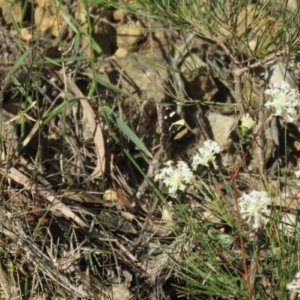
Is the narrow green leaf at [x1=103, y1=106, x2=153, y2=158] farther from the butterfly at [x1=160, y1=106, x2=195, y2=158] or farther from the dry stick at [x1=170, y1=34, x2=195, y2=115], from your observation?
the dry stick at [x1=170, y1=34, x2=195, y2=115]

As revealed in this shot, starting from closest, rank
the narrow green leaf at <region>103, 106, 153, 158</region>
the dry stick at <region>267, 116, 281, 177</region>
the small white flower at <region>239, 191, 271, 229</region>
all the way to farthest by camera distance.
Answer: the small white flower at <region>239, 191, 271, 229</region>
the narrow green leaf at <region>103, 106, 153, 158</region>
the dry stick at <region>267, 116, 281, 177</region>

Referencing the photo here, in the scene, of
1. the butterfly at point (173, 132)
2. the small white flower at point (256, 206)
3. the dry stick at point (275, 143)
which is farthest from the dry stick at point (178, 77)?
the small white flower at point (256, 206)

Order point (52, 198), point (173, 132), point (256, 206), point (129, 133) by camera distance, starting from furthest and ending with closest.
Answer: point (173, 132) < point (129, 133) < point (52, 198) < point (256, 206)

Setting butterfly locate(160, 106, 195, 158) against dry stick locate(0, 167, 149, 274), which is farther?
butterfly locate(160, 106, 195, 158)

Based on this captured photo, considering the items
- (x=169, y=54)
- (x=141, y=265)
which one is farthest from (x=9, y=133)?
(x=169, y=54)

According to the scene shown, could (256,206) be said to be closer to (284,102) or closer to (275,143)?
(284,102)

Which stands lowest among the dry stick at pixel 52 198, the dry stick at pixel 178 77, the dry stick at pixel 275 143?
the dry stick at pixel 52 198

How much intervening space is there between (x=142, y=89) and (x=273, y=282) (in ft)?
3.24

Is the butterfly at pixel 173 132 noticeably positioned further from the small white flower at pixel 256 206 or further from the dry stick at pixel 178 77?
the small white flower at pixel 256 206

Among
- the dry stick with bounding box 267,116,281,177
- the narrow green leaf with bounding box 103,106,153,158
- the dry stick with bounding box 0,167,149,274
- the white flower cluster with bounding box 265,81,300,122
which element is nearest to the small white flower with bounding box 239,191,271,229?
the white flower cluster with bounding box 265,81,300,122

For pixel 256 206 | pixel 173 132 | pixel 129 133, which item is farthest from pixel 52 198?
pixel 256 206

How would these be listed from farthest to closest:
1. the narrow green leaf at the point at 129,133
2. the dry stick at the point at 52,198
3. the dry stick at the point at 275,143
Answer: the dry stick at the point at 275,143
the narrow green leaf at the point at 129,133
the dry stick at the point at 52,198

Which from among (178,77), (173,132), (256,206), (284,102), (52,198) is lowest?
(52,198)

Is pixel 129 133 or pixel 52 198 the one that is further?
pixel 129 133
